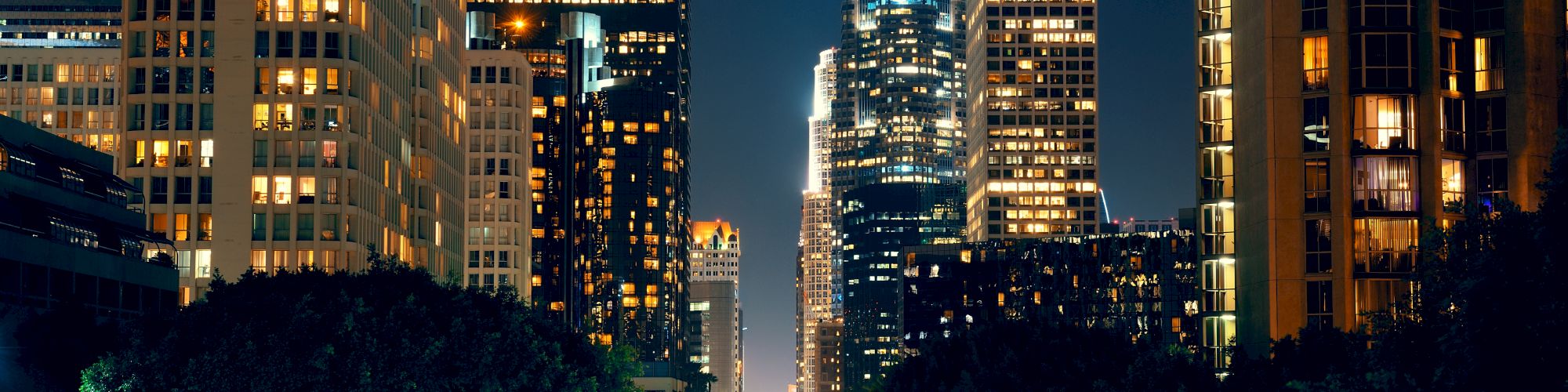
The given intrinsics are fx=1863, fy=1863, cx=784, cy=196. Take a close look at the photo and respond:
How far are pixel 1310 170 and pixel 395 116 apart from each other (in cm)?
9376

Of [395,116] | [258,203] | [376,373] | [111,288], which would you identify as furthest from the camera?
[395,116]

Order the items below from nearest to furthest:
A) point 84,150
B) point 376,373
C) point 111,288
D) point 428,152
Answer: point 376,373
point 111,288
point 84,150
point 428,152

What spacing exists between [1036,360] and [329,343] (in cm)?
3938

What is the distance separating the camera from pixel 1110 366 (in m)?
99.8

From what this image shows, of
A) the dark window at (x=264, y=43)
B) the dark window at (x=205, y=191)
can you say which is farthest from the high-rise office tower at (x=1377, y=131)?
the dark window at (x=205, y=191)

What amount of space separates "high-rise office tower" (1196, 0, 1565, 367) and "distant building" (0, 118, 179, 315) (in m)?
59.8

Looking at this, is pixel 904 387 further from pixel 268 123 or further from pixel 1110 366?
pixel 268 123

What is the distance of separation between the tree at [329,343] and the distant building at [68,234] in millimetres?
8008

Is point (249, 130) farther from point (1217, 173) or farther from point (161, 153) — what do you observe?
point (1217, 173)

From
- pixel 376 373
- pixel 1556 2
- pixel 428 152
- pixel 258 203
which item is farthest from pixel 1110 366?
pixel 428 152

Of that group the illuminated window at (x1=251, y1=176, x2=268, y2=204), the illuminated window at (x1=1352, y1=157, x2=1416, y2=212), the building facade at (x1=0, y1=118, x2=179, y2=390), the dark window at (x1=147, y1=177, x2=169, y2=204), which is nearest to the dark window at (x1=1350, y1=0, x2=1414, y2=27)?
the illuminated window at (x1=1352, y1=157, x2=1416, y2=212)

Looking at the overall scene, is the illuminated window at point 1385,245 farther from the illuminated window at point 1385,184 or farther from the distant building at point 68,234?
the distant building at point 68,234

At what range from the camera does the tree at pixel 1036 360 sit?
9781 centimetres

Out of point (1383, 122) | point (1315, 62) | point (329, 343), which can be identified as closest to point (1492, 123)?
point (1383, 122)
